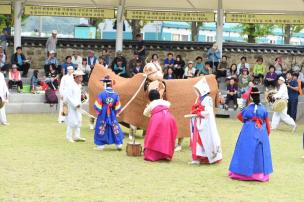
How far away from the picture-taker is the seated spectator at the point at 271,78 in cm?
1998

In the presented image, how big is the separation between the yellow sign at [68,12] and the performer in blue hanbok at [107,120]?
11.0 metres

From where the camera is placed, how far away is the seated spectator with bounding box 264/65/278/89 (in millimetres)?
19984

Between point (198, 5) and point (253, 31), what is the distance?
30.2ft

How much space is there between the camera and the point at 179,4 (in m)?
22.3

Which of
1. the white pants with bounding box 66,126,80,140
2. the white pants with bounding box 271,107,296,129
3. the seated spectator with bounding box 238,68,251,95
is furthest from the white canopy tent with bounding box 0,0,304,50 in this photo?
the white pants with bounding box 66,126,80,140

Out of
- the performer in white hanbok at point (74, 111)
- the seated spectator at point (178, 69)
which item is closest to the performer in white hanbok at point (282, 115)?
the seated spectator at point (178, 69)

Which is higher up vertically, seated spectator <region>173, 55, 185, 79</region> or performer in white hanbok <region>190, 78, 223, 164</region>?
seated spectator <region>173, 55, 185, 79</region>

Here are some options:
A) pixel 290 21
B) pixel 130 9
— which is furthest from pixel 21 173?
pixel 290 21

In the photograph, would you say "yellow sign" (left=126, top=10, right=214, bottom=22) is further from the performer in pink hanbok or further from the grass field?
the performer in pink hanbok

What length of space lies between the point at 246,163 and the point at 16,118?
8.86 meters

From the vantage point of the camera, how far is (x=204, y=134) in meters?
10.4

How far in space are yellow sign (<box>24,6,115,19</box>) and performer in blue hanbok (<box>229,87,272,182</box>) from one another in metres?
13.6

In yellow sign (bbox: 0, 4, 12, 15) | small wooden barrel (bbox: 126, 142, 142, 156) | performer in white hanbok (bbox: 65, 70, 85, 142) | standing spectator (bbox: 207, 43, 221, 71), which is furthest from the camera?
yellow sign (bbox: 0, 4, 12, 15)

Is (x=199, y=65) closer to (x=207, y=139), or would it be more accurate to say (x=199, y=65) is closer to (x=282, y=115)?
(x=282, y=115)
